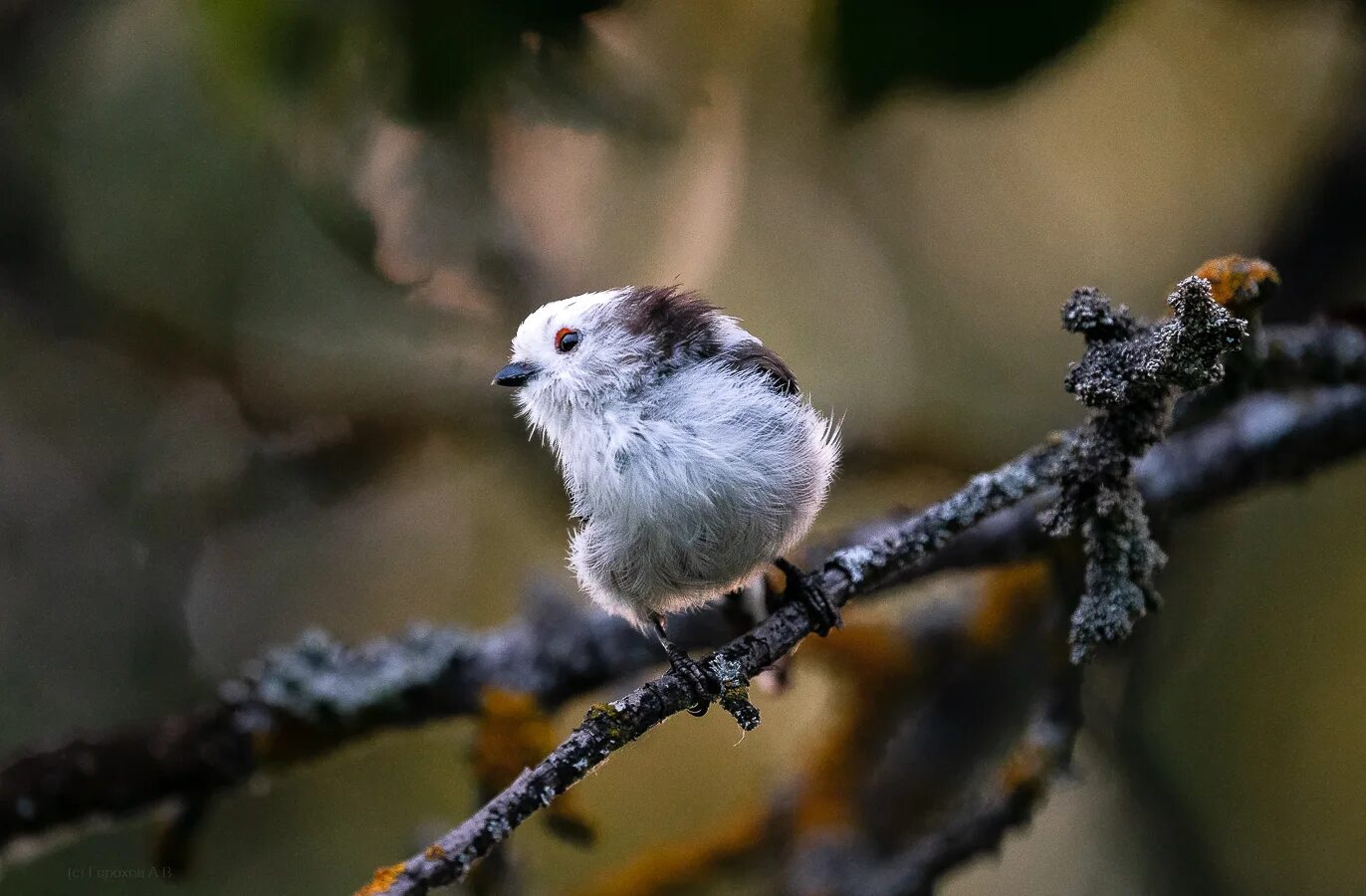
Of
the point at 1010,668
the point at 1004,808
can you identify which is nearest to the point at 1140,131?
the point at 1010,668

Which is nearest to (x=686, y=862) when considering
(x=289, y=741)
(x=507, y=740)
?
(x=507, y=740)

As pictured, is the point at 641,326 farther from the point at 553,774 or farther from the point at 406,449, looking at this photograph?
the point at 406,449

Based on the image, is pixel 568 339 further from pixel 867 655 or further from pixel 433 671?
pixel 867 655

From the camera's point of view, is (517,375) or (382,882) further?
(517,375)

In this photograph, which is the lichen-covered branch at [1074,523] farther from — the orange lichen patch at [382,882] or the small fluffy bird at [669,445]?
the small fluffy bird at [669,445]

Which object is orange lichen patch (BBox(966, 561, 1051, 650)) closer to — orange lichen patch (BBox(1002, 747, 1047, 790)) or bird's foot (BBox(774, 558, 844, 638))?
orange lichen patch (BBox(1002, 747, 1047, 790))

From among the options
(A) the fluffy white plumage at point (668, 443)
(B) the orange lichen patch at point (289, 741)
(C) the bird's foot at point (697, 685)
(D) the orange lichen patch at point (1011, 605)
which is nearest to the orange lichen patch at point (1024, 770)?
(A) the fluffy white plumage at point (668, 443)

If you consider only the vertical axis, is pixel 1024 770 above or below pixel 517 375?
below
